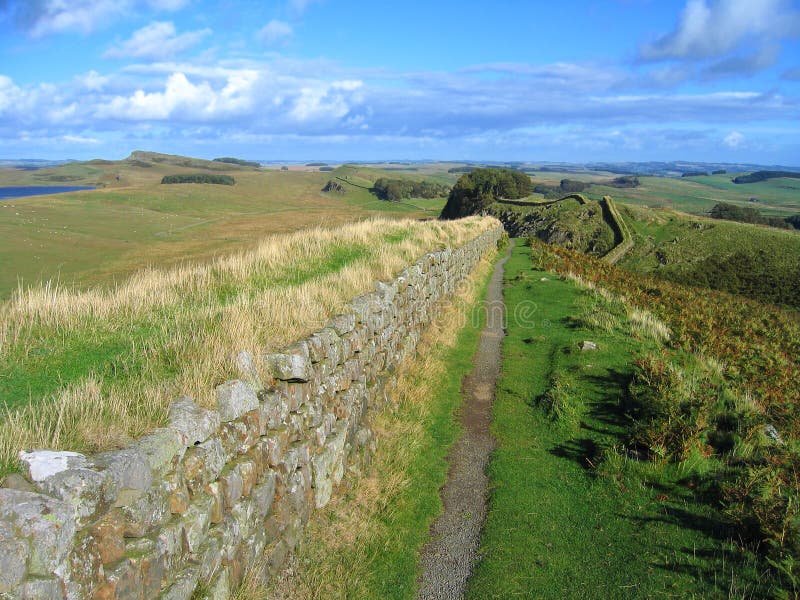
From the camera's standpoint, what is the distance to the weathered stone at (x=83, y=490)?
329 cm

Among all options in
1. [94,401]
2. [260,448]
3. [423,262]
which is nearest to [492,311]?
[423,262]

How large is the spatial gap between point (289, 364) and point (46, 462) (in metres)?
2.95

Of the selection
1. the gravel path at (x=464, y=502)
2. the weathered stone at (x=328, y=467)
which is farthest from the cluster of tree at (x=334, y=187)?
the weathered stone at (x=328, y=467)

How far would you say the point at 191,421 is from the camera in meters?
4.54

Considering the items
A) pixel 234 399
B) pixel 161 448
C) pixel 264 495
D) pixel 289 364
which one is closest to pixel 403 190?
pixel 289 364

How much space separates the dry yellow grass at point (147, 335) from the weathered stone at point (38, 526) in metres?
0.67

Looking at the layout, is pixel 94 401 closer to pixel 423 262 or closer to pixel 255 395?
pixel 255 395

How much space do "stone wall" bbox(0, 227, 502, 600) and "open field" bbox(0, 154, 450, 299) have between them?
16.3 feet

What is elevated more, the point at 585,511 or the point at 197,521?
the point at 197,521

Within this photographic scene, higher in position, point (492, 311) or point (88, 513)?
point (88, 513)

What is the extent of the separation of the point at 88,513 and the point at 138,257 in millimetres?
26922

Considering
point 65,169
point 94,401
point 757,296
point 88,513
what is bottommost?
point 757,296

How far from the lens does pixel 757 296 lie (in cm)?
2981

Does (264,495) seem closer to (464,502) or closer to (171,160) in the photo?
(464,502)
